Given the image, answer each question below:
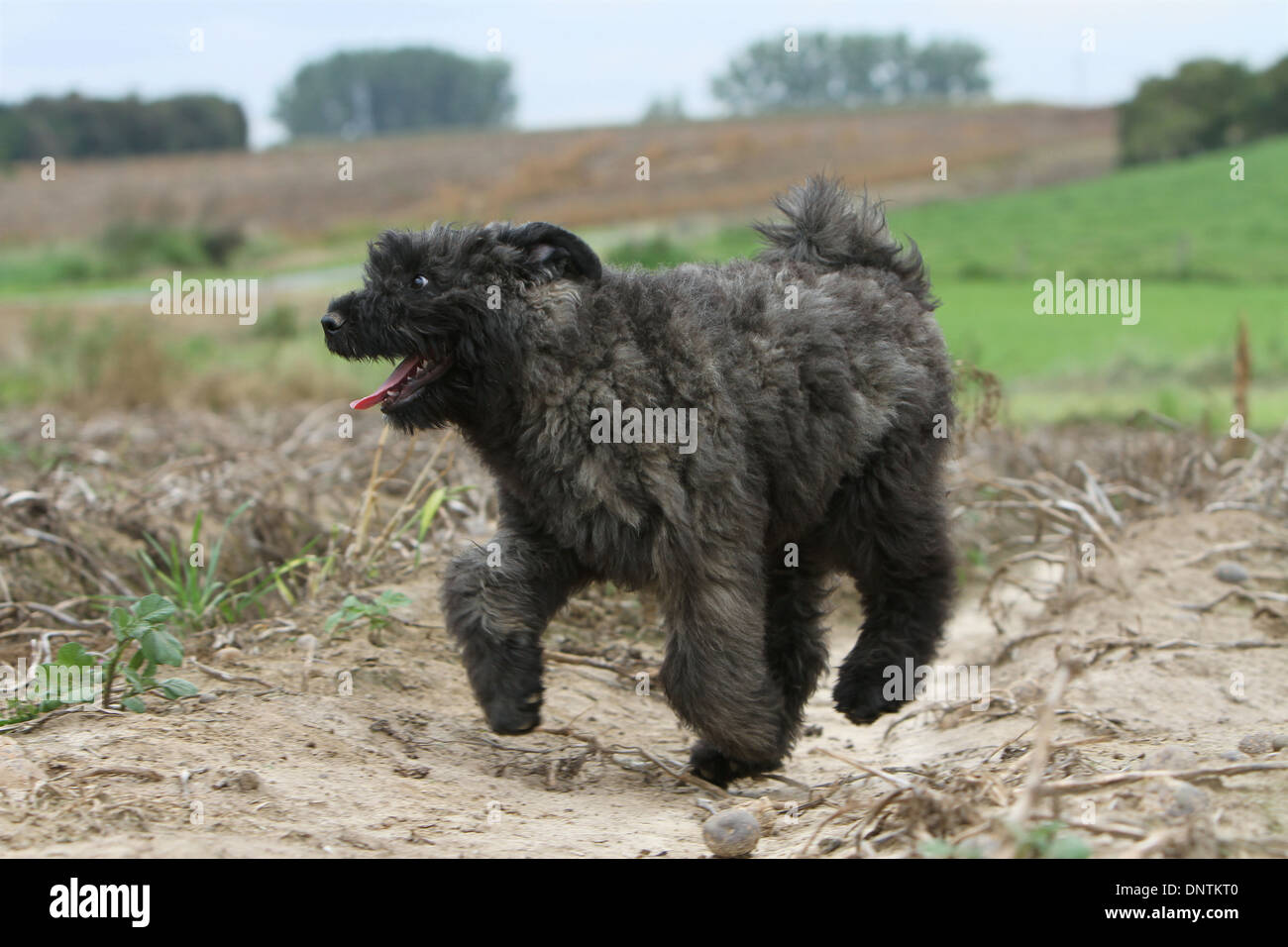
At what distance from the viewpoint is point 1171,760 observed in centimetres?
412

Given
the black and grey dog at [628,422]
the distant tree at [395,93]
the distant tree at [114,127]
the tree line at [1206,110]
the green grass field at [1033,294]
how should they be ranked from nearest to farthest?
the black and grey dog at [628,422]
the green grass field at [1033,294]
the tree line at [1206,110]
the distant tree at [114,127]
the distant tree at [395,93]

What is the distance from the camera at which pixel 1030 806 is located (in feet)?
9.63

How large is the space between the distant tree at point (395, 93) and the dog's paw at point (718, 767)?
6928 cm

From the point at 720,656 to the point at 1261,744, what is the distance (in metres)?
1.82

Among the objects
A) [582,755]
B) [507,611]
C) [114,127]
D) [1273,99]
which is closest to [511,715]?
[507,611]

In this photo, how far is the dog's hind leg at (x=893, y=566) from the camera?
5.41 meters

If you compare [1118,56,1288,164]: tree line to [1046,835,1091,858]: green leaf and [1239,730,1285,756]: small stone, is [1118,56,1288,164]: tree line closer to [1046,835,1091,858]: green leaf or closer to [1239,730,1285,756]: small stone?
[1239,730,1285,756]: small stone

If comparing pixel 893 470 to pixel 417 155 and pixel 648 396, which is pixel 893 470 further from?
pixel 417 155

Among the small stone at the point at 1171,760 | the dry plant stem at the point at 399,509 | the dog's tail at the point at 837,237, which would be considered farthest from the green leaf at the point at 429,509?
the small stone at the point at 1171,760

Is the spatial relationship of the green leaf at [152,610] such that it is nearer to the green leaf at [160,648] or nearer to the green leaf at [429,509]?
the green leaf at [160,648]

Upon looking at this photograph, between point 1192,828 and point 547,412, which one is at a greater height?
point 547,412

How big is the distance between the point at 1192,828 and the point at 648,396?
2.35 metres

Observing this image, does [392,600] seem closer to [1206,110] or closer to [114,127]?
[1206,110]

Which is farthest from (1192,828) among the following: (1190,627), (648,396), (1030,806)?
(1190,627)
